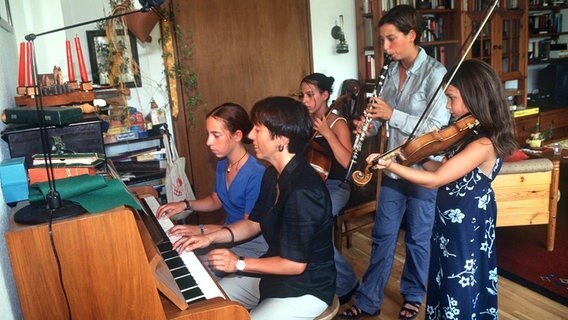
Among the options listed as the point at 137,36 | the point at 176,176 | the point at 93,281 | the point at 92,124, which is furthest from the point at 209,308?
the point at 137,36

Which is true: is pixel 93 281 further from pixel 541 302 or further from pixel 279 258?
pixel 541 302

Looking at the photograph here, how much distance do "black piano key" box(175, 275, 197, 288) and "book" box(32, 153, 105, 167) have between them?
441 mm

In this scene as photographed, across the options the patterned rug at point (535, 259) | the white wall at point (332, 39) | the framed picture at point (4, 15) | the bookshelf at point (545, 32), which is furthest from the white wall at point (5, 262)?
the bookshelf at point (545, 32)

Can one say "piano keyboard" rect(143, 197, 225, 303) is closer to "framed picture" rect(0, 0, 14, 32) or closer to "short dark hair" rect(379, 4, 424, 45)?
"framed picture" rect(0, 0, 14, 32)

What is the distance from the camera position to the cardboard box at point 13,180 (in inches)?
47.5

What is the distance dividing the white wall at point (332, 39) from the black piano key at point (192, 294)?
9.77 feet

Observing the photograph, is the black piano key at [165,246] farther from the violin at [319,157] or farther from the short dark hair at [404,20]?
the short dark hair at [404,20]

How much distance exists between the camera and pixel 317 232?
1554mm

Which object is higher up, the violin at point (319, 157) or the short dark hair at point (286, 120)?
the short dark hair at point (286, 120)

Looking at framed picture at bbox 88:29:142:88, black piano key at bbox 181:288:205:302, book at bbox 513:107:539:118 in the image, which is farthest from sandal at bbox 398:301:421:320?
book at bbox 513:107:539:118

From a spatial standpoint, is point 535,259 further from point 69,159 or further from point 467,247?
point 69,159

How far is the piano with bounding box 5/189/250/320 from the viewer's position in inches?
42.6

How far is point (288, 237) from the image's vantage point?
151 cm

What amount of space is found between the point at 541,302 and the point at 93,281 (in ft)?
7.50
